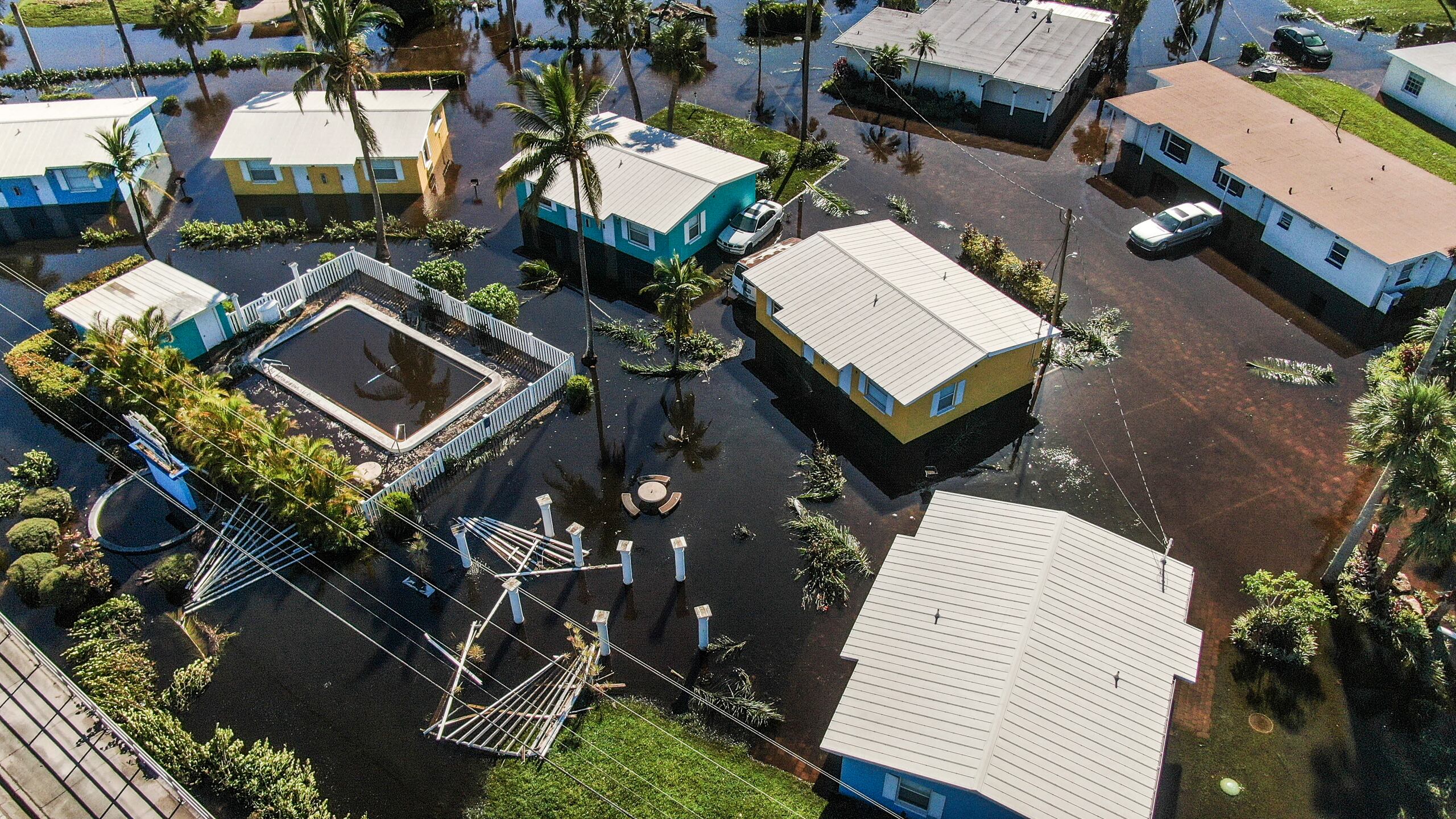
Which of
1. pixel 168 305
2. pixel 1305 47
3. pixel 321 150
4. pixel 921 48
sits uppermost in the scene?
pixel 921 48

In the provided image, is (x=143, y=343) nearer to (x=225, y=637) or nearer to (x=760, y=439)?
(x=225, y=637)

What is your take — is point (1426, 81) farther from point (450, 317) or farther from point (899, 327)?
point (450, 317)

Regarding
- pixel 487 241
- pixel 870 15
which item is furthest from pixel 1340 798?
pixel 870 15

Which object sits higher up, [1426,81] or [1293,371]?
[1426,81]

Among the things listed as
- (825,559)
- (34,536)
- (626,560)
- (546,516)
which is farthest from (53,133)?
(825,559)

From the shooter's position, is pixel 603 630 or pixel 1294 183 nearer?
pixel 603 630

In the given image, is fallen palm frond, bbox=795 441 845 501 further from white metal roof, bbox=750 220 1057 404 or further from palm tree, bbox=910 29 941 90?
palm tree, bbox=910 29 941 90

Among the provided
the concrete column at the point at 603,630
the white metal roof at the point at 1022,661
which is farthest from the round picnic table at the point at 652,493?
the white metal roof at the point at 1022,661
